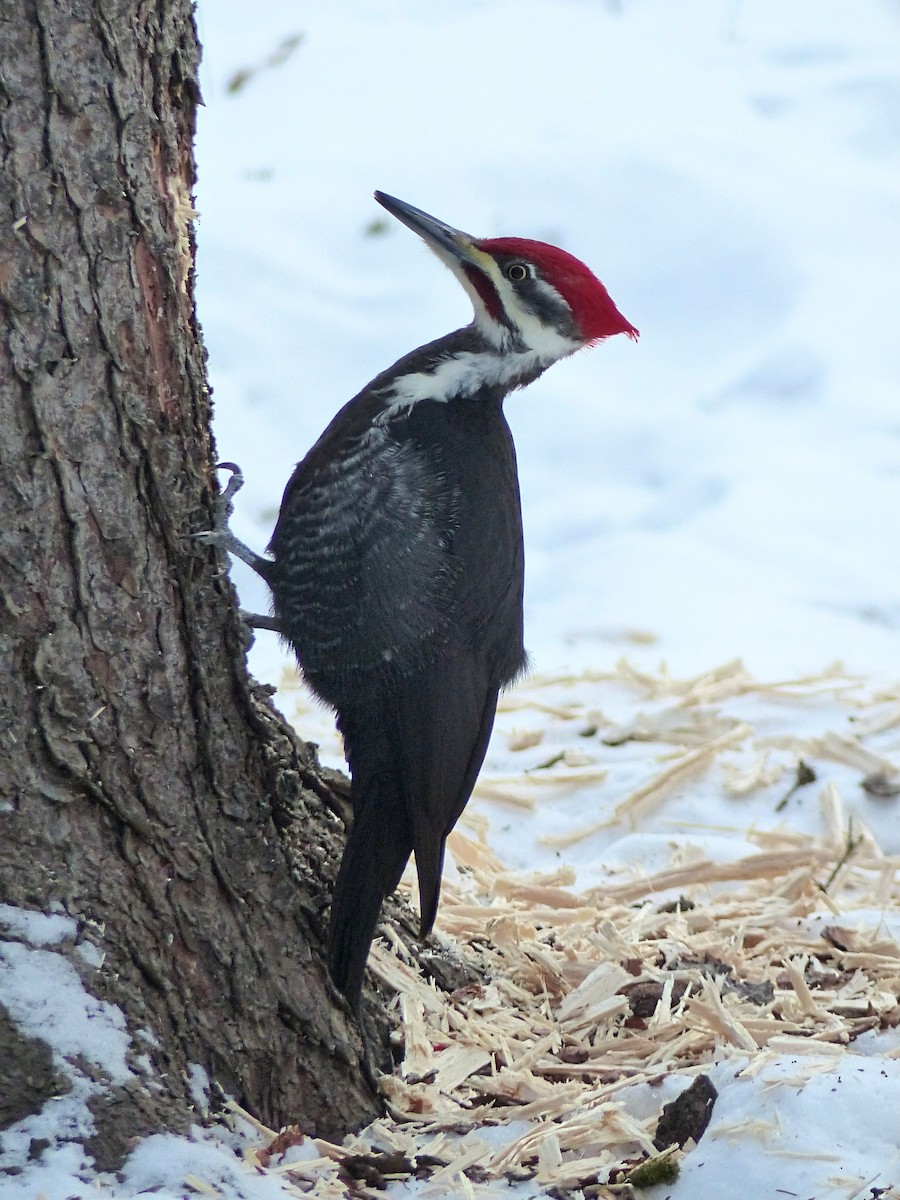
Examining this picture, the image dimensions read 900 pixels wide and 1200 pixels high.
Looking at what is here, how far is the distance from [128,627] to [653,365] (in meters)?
4.95

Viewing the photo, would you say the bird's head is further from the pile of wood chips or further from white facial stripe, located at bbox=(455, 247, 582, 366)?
the pile of wood chips

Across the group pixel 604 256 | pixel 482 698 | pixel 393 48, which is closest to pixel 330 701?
pixel 482 698

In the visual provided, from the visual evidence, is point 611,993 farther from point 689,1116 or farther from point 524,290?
point 524,290

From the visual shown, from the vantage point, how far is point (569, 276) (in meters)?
2.97

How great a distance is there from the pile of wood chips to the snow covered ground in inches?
1.3

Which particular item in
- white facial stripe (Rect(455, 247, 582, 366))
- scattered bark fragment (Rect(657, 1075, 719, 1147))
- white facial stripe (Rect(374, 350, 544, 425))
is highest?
white facial stripe (Rect(455, 247, 582, 366))

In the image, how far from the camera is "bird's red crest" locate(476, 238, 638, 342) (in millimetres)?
2965

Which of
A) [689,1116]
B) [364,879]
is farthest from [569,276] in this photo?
[689,1116]

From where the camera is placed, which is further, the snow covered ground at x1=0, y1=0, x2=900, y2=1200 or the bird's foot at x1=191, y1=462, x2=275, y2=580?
the snow covered ground at x1=0, y1=0, x2=900, y2=1200

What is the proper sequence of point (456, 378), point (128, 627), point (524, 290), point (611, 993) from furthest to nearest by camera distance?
point (524, 290)
point (456, 378)
point (611, 993)
point (128, 627)

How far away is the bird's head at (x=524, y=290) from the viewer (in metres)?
2.98

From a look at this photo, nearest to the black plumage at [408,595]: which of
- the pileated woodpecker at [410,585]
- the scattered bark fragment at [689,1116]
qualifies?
the pileated woodpecker at [410,585]

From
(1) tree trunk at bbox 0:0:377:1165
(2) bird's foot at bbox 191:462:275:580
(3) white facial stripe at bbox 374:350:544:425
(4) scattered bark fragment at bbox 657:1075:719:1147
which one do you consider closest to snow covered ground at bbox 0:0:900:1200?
(4) scattered bark fragment at bbox 657:1075:719:1147

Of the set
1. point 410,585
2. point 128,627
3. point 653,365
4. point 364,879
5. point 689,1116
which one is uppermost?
point 653,365
